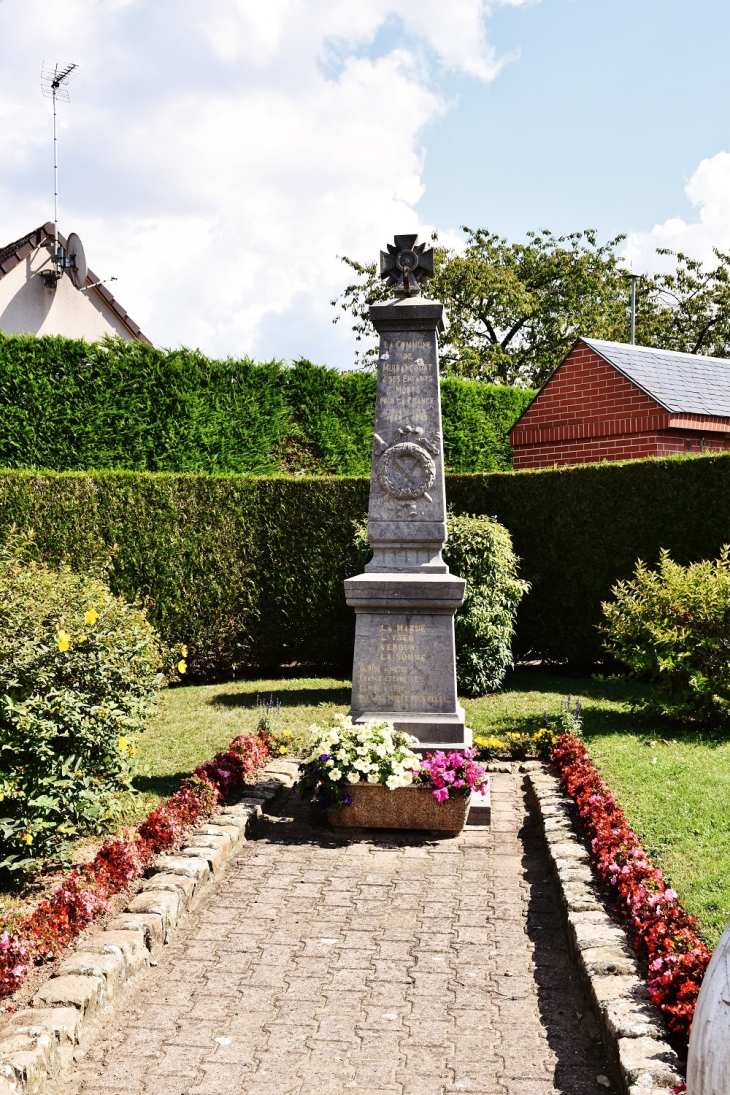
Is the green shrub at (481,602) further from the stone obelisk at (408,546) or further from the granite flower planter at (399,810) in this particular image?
the granite flower planter at (399,810)

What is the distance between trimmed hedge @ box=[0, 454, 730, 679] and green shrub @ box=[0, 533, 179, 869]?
210 inches

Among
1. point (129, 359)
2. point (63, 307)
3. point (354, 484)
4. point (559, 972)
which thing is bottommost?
point (559, 972)

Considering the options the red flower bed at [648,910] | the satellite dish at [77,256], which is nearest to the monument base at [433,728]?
the red flower bed at [648,910]

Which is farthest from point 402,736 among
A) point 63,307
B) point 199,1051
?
point 63,307

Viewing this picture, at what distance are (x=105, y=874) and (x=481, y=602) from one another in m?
6.01

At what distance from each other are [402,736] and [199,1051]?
304cm

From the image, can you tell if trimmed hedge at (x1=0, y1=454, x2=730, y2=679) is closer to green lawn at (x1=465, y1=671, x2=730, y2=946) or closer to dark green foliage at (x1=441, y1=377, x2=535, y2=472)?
green lawn at (x1=465, y1=671, x2=730, y2=946)

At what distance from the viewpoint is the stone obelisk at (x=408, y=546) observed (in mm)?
6648

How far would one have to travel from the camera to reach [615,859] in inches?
193

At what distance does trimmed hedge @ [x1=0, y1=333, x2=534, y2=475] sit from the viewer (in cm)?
1189

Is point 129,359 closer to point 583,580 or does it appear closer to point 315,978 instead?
point 583,580

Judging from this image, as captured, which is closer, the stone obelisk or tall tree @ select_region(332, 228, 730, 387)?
the stone obelisk

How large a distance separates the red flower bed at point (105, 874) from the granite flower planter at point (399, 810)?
899mm

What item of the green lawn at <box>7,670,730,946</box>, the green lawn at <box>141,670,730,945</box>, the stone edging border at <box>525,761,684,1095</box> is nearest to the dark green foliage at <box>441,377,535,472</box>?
the green lawn at <box>141,670,730,945</box>
